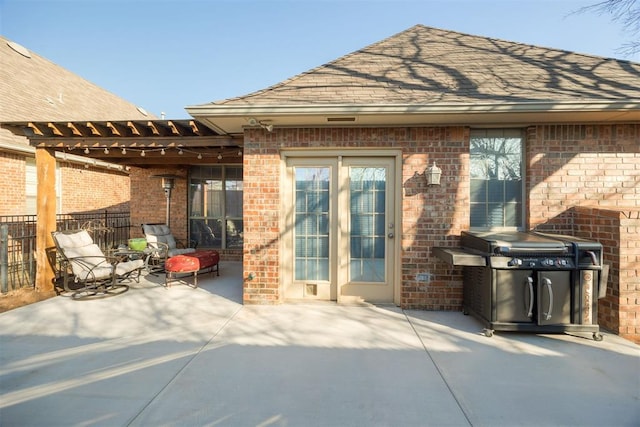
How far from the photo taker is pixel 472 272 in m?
4.00

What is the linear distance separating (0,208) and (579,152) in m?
12.0

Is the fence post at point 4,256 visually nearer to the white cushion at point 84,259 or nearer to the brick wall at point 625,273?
the white cushion at point 84,259

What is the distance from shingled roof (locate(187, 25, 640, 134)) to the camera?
156 inches

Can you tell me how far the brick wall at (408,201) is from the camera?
14.4 ft

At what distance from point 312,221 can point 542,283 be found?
314cm

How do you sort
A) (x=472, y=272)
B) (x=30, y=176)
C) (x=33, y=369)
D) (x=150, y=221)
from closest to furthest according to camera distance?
(x=33, y=369) < (x=472, y=272) < (x=30, y=176) < (x=150, y=221)

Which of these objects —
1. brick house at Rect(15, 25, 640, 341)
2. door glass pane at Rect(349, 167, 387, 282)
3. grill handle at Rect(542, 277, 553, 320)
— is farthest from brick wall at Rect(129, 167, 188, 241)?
grill handle at Rect(542, 277, 553, 320)

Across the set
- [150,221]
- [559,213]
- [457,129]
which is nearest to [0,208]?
[150,221]

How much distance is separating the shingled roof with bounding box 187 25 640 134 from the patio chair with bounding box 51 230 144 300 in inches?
127

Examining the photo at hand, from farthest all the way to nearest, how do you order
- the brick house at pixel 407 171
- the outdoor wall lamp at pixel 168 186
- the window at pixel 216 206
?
the window at pixel 216 206
the outdoor wall lamp at pixel 168 186
the brick house at pixel 407 171

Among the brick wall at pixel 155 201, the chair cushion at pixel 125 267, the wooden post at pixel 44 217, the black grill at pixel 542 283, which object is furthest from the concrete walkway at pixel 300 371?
the brick wall at pixel 155 201

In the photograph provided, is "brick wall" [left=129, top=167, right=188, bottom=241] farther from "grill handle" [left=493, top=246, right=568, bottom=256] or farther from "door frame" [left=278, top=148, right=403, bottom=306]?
"grill handle" [left=493, top=246, right=568, bottom=256]

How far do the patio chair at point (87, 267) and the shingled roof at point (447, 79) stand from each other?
10.6 ft

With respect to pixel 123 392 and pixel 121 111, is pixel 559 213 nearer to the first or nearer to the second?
pixel 123 392
